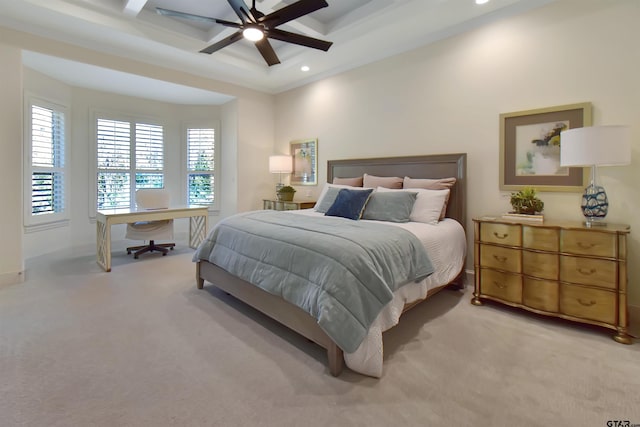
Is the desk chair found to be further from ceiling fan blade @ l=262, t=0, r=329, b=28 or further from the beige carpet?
ceiling fan blade @ l=262, t=0, r=329, b=28

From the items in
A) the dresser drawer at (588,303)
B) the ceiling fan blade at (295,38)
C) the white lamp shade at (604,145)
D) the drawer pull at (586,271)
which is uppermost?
the ceiling fan blade at (295,38)

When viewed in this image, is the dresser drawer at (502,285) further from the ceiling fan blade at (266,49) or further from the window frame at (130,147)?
the window frame at (130,147)

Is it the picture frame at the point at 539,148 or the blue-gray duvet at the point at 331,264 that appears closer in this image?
the blue-gray duvet at the point at 331,264

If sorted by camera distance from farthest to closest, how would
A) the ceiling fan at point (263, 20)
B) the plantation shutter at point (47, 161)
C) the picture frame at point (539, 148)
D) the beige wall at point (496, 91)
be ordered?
the plantation shutter at point (47, 161)
the picture frame at point (539, 148)
the beige wall at point (496, 91)
the ceiling fan at point (263, 20)

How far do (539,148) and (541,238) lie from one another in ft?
3.23

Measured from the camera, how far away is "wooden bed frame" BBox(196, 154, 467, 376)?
2.01 metres

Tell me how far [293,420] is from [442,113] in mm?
3465

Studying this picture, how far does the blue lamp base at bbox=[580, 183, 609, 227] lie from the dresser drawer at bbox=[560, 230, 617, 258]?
0.15 metres

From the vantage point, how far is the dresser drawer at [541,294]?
248 cm

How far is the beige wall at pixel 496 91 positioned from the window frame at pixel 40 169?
420cm

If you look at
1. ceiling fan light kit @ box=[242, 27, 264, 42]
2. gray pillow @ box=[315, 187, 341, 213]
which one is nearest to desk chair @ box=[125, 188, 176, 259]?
gray pillow @ box=[315, 187, 341, 213]

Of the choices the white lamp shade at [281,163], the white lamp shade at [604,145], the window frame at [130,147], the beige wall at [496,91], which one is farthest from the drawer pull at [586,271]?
the window frame at [130,147]

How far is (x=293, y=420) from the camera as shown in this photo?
4.89 ft

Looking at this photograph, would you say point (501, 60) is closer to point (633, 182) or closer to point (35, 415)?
point (633, 182)
